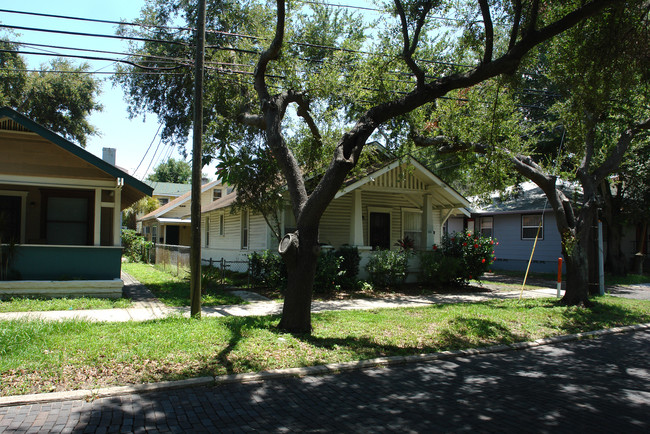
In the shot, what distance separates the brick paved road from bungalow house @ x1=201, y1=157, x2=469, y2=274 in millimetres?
9121

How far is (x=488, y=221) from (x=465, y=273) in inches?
486

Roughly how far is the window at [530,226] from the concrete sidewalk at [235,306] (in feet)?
30.6

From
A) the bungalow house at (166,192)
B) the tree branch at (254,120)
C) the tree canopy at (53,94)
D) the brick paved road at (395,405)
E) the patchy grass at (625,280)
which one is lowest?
the brick paved road at (395,405)

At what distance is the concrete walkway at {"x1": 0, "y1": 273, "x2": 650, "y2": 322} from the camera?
31.1 feet

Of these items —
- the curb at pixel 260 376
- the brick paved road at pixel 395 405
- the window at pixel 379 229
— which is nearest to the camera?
the brick paved road at pixel 395 405

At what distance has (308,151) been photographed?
14.2 metres

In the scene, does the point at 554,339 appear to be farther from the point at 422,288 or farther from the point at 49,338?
the point at 49,338

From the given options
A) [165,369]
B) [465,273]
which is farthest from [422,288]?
[165,369]

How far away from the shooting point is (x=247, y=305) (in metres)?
11.6

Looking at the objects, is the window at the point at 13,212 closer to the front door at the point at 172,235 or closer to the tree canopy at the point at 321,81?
the tree canopy at the point at 321,81

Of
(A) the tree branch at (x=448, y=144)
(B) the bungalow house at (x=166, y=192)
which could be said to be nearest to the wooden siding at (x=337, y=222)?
(A) the tree branch at (x=448, y=144)

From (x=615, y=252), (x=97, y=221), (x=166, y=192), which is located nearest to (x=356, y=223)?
(x=97, y=221)

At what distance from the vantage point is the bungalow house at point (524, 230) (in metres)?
23.6

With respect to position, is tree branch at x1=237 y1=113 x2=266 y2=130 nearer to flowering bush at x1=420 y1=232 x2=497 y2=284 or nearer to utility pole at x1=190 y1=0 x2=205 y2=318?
utility pole at x1=190 y1=0 x2=205 y2=318
